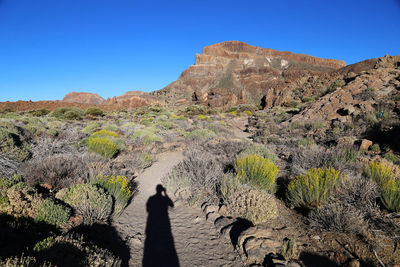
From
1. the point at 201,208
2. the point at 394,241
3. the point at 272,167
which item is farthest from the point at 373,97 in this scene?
the point at 201,208

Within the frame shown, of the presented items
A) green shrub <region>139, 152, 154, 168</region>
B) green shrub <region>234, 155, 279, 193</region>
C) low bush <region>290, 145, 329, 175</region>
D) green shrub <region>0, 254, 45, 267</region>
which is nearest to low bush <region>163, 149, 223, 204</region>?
green shrub <region>234, 155, 279, 193</region>

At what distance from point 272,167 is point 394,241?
2.47 m

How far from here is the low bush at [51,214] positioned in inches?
112

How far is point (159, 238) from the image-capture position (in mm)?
3277

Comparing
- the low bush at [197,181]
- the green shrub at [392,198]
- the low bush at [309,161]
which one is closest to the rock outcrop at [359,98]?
the low bush at [309,161]

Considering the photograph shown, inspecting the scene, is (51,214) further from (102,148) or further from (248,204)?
(102,148)

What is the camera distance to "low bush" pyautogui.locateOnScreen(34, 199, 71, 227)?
2.83 meters

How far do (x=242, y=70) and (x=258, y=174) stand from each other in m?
130

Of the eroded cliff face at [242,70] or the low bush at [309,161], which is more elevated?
the eroded cliff face at [242,70]

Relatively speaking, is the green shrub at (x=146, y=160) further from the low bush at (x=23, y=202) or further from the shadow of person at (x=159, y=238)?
the low bush at (x=23, y=202)

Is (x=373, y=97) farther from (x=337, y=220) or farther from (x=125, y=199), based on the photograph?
(x=125, y=199)

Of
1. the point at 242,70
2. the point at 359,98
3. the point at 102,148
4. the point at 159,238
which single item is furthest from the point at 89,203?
the point at 242,70

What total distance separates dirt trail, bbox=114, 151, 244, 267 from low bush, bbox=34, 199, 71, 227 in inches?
35.9

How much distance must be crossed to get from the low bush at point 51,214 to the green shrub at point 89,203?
0.27 m
